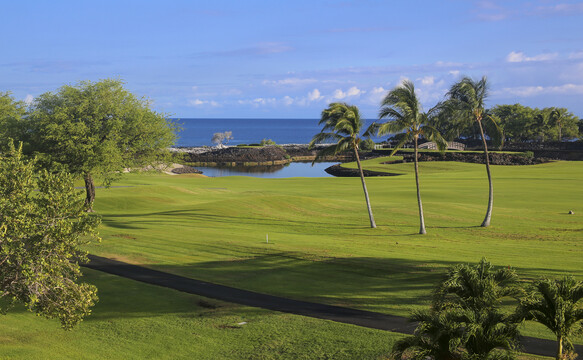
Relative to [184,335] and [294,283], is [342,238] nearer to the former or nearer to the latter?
[294,283]

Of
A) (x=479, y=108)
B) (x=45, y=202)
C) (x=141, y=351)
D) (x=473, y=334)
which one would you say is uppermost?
(x=479, y=108)

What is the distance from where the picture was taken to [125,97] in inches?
1800

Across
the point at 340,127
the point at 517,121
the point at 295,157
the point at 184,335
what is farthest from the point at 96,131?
the point at 295,157

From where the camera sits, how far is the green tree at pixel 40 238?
13.4 meters

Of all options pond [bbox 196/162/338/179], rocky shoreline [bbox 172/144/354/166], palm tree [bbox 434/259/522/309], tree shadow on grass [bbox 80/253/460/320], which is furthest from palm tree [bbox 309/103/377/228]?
rocky shoreline [bbox 172/144/354/166]

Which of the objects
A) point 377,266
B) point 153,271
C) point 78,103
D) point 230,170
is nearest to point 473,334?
point 377,266

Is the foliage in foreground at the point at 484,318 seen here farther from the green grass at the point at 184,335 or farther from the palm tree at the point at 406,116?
the palm tree at the point at 406,116

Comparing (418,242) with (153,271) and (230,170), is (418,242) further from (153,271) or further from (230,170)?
(230,170)

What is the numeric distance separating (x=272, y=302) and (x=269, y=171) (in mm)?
113793

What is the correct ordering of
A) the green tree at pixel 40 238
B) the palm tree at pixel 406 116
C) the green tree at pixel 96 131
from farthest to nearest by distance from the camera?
the green tree at pixel 96 131, the palm tree at pixel 406 116, the green tree at pixel 40 238

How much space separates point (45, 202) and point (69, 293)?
2.68m

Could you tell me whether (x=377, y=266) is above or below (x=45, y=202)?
below

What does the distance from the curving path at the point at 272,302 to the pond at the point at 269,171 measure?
95.0m

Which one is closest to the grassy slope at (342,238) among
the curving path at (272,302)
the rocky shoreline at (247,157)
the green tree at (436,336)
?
the curving path at (272,302)
